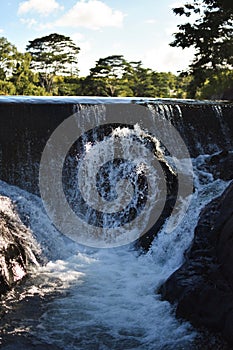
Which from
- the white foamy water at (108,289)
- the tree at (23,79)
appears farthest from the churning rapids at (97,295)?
the tree at (23,79)

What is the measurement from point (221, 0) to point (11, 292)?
31.5 ft

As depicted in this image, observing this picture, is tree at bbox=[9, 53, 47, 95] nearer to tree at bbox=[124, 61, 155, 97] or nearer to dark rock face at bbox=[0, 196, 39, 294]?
tree at bbox=[124, 61, 155, 97]

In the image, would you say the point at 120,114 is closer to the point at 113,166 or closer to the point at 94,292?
the point at 113,166

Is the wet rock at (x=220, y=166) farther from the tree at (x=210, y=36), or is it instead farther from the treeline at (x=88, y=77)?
the treeline at (x=88, y=77)

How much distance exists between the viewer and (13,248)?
18.2 feet

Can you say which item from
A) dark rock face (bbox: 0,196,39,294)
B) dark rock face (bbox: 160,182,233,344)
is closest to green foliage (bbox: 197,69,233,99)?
dark rock face (bbox: 0,196,39,294)

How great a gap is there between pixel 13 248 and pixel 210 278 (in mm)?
2745

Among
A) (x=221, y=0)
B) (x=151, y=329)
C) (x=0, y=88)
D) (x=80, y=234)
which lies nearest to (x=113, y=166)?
(x=80, y=234)

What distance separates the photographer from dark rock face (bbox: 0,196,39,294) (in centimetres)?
524

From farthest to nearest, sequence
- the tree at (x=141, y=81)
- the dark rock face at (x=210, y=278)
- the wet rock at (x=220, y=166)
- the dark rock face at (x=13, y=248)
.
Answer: the tree at (x=141, y=81), the wet rock at (x=220, y=166), the dark rock face at (x=13, y=248), the dark rock face at (x=210, y=278)

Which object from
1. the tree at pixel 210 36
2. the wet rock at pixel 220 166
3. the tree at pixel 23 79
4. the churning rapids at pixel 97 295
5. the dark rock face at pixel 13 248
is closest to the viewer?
the churning rapids at pixel 97 295

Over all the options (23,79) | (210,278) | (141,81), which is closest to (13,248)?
(210,278)

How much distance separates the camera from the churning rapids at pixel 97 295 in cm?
401

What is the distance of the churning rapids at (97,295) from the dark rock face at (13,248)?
15cm
